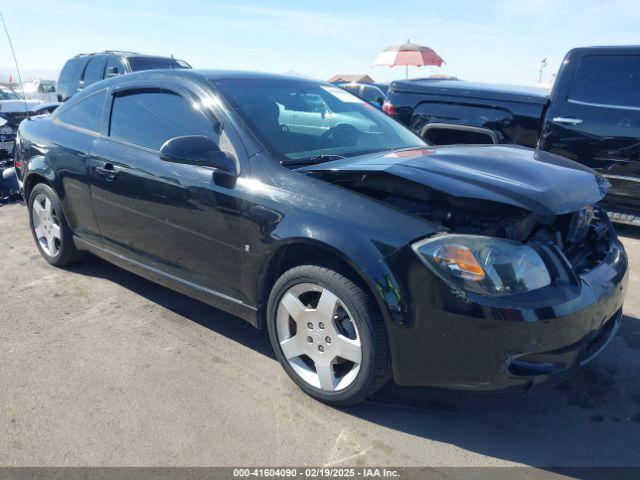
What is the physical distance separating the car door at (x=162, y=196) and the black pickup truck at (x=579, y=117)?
3.19m

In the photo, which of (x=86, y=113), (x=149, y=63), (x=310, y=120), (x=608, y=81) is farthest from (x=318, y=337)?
(x=149, y=63)

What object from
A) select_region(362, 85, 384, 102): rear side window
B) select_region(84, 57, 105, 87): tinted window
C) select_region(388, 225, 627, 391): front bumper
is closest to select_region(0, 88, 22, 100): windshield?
select_region(84, 57, 105, 87): tinted window

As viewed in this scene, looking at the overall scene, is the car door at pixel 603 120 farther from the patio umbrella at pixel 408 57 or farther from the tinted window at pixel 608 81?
the patio umbrella at pixel 408 57

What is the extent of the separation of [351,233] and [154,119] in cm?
176

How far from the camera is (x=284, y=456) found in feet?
7.75

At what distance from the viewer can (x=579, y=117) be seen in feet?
17.9

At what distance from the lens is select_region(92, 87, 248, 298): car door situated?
9.80 ft

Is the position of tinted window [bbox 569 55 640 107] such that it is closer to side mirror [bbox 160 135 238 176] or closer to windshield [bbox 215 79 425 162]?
windshield [bbox 215 79 425 162]

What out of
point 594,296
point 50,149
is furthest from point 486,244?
point 50,149

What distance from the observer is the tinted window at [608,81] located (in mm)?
5355

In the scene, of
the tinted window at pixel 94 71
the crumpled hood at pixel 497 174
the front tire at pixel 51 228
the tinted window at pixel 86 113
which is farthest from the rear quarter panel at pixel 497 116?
the tinted window at pixel 94 71

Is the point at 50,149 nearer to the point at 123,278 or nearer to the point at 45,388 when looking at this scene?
the point at 123,278

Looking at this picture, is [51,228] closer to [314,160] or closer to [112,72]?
[314,160]

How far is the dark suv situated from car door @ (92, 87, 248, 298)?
6.28 meters
